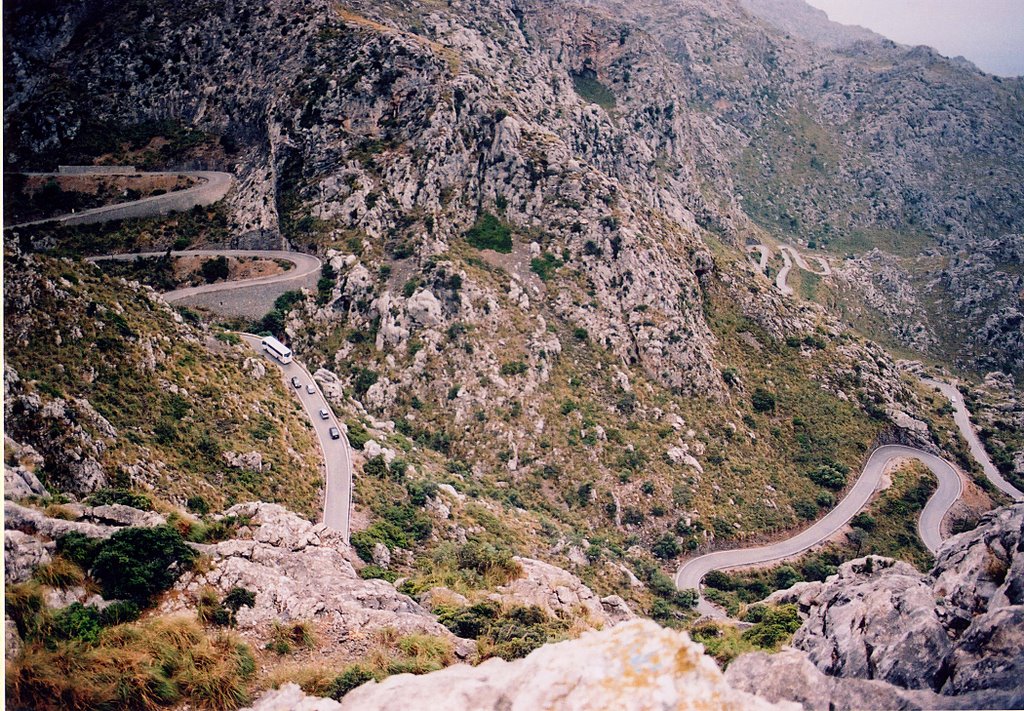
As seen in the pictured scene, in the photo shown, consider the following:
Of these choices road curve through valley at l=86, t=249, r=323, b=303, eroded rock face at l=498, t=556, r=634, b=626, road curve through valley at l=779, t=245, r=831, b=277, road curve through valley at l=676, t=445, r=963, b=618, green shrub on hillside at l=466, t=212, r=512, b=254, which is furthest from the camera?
road curve through valley at l=779, t=245, r=831, b=277

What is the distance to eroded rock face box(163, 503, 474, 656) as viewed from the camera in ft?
61.8

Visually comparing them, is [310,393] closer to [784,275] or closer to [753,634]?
[753,634]

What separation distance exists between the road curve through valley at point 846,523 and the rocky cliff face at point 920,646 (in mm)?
35298

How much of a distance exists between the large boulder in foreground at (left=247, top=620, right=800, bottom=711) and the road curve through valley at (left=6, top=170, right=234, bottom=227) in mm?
77793

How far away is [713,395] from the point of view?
74.5m

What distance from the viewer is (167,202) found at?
72.5 m

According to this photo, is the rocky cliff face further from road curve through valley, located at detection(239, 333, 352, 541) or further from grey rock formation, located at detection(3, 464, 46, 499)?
road curve through valley, located at detection(239, 333, 352, 541)

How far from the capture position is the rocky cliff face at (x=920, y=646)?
13.3 metres

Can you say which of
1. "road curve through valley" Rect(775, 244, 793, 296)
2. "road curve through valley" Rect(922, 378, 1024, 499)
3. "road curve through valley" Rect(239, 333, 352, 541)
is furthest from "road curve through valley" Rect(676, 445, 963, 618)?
"road curve through valley" Rect(775, 244, 793, 296)

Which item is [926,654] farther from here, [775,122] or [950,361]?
[775,122]

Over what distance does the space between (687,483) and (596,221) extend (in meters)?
40.2

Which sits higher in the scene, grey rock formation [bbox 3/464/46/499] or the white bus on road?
grey rock formation [bbox 3/464/46/499]

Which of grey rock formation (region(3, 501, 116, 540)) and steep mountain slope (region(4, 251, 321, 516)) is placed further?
steep mountain slope (region(4, 251, 321, 516))

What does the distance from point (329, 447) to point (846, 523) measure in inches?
2388
